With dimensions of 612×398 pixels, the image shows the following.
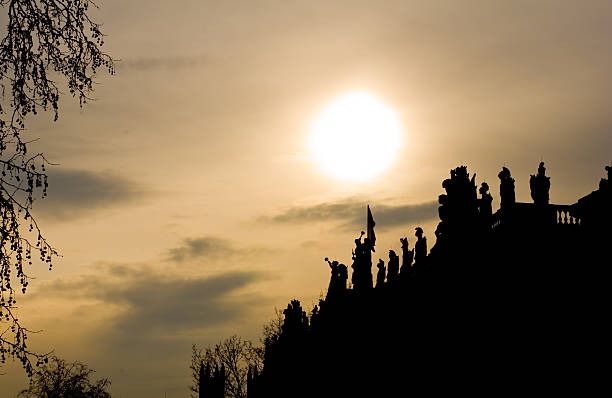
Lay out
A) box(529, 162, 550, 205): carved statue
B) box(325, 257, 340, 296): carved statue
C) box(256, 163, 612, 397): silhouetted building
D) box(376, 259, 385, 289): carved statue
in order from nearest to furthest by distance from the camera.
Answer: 1. box(256, 163, 612, 397): silhouetted building
2. box(529, 162, 550, 205): carved statue
3. box(376, 259, 385, 289): carved statue
4. box(325, 257, 340, 296): carved statue

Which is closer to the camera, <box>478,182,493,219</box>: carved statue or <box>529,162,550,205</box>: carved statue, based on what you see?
<box>529,162,550,205</box>: carved statue

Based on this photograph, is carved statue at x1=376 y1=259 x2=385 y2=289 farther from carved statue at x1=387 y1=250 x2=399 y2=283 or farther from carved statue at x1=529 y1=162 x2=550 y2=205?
carved statue at x1=529 y1=162 x2=550 y2=205

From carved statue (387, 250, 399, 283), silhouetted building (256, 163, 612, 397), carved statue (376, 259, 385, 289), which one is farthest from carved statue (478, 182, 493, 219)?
carved statue (376, 259, 385, 289)

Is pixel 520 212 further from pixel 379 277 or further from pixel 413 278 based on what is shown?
pixel 379 277

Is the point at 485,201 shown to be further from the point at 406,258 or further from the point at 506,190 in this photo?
the point at 406,258

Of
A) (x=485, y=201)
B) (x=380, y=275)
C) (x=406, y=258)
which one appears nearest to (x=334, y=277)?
(x=380, y=275)

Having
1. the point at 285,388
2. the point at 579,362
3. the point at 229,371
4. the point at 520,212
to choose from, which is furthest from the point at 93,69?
the point at 229,371

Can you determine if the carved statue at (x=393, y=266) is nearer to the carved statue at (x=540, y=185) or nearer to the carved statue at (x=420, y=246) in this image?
the carved statue at (x=420, y=246)

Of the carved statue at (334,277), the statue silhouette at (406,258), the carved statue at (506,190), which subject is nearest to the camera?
the carved statue at (506,190)

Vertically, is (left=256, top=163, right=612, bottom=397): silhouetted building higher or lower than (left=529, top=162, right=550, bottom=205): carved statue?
lower

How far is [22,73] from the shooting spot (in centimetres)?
977

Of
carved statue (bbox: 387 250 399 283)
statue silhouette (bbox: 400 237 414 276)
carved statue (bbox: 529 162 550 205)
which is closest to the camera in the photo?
carved statue (bbox: 529 162 550 205)

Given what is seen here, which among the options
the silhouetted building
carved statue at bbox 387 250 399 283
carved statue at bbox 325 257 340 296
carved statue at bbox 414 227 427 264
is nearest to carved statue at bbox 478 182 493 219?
the silhouetted building

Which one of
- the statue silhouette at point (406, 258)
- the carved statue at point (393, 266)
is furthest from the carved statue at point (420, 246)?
the carved statue at point (393, 266)
